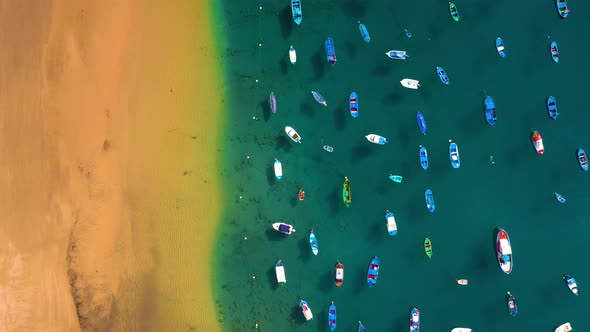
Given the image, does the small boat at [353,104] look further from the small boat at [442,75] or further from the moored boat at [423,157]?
the small boat at [442,75]

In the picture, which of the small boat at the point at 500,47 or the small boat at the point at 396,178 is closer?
the small boat at the point at 396,178

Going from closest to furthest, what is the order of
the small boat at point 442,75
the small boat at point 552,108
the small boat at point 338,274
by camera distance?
the small boat at point 338,274
the small boat at point 442,75
the small boat at point 552,108

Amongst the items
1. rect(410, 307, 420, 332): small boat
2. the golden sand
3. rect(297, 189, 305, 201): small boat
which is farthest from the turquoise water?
the golden sand

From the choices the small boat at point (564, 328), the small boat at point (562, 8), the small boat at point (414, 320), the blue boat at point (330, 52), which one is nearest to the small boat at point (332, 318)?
the small boat at point (414, 320)

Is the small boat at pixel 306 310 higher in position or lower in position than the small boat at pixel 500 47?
lower

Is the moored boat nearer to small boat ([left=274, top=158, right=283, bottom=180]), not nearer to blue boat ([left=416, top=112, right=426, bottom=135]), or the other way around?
blue boat ([left=416, top=112, right=426, bottom=135])

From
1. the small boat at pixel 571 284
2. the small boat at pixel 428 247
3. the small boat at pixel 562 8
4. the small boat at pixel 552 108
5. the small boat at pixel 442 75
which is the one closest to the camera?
the small boat at pixel 428 247

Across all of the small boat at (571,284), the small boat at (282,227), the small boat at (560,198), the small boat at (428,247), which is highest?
the small boat at (282,227)
